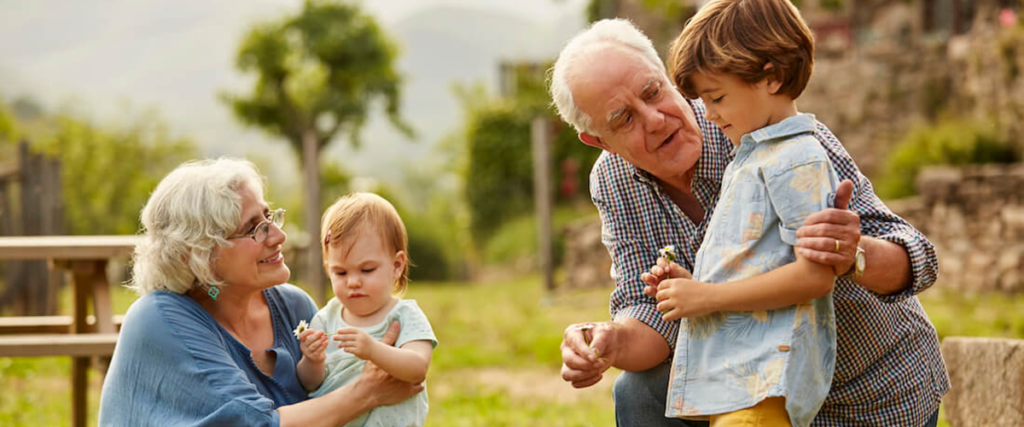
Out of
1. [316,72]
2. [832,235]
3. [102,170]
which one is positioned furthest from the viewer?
[102,170]

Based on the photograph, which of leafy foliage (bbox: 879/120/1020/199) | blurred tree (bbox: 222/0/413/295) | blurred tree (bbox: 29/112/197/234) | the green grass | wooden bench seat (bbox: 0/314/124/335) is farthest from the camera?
blurred tree (bbox: 29/112/197/234)

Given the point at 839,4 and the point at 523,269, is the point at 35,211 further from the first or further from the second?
the point at 839,4

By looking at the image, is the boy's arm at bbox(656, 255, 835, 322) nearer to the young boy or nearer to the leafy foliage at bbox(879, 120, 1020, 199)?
the young boy

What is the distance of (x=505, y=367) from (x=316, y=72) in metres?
14.5

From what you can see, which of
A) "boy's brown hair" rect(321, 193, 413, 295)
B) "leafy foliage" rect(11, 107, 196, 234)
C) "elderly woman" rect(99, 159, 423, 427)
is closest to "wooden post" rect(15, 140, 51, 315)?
"elderly woman" rect(99, 159, 423, 427)

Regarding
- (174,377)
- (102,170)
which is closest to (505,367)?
(174,377)

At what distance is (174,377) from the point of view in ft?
8.18

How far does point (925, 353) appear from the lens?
244 cm

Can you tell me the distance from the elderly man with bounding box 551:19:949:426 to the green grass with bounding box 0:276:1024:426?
2298 millimetres

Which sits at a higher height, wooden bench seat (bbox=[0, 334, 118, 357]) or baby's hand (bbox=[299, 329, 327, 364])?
baby's hand (bbox=[299, 329, 327, 364])

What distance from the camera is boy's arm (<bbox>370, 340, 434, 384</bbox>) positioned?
8.35ft

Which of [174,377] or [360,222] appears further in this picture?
[360,222]

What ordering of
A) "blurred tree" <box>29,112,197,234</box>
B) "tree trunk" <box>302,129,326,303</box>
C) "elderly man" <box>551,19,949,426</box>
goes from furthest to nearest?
"blurred tree" <box>29,112,197,234</box> → "tree trunk" <box>302,129,326,303</box> → "elderly man" <box>551,19,949,426</box>

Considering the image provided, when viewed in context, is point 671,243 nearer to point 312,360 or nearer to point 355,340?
→ point 355,340
